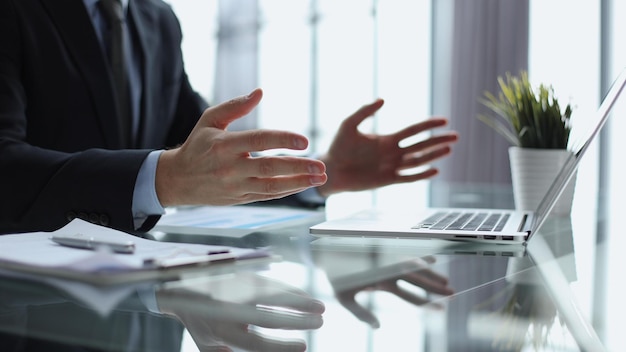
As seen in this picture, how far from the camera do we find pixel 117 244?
0.66m

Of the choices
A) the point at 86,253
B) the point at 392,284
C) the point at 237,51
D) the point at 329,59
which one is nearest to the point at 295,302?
the point at 392,284

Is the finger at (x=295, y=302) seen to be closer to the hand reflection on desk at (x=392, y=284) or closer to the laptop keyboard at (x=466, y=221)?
the hand reflection on desk at (x=392, y=284)

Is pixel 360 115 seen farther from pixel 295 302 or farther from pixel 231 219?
pixel 295 302

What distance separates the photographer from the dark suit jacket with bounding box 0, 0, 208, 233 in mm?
985

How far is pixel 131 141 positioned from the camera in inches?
66.4

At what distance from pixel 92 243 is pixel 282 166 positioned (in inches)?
11.0

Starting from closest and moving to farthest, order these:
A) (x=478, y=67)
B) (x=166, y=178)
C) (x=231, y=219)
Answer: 1. (x=166, y=178)
2. (x=231, y=219)
3. (x=478, y=67)

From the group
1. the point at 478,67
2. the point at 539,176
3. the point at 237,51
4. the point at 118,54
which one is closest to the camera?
the point at 539,176

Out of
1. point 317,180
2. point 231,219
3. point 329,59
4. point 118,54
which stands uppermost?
point 329,59

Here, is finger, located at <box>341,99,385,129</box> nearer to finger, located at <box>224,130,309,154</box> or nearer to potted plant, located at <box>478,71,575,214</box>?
potted plant, located at <box>478,71,575,214</box>

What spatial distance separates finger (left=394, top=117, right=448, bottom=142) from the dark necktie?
2.21ft

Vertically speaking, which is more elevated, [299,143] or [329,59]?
[329,59]

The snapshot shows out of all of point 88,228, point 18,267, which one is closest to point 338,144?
point 88,228

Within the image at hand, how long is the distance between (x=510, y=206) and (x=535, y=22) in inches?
115
